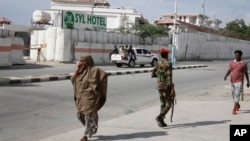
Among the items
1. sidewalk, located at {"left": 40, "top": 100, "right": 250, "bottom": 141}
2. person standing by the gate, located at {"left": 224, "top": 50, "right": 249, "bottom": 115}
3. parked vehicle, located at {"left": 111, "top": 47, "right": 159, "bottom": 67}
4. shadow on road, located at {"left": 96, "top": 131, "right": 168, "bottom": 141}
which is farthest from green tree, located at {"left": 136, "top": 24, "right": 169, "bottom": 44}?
shadow on road, located at {"left": 96, "top": 131, "right": 168, "bottom": 141}

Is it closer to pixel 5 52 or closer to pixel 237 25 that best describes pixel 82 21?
pixel 5 52

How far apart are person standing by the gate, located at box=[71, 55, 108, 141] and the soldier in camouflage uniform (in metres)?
1.77

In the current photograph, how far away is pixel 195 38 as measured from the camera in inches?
2212

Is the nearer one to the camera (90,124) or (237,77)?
(90,124)

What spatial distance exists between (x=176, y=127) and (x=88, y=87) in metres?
2.44

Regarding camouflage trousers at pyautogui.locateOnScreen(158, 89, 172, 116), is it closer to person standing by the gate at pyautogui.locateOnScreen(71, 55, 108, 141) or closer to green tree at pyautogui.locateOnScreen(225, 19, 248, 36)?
person standing by the gate at pyautogui.locateOnScreen(71, 55, 108, 141)

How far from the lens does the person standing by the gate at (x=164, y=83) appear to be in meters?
8.55

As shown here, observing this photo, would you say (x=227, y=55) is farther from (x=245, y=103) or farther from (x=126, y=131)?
(x=126, y=131)

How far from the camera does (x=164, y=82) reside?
8555 millimetres

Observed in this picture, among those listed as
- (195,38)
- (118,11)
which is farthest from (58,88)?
(118,11)

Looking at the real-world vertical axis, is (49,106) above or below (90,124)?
below

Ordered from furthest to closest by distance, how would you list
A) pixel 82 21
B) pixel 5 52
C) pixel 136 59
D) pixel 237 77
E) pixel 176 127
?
pixel 82 21
pixel 136 59
pixel 5 52
pixel 237 77
pixel 176 127

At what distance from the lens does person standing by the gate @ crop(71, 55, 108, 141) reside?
23.1 ft

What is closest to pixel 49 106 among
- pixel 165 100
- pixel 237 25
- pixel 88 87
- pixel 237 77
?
pixel 165 100
